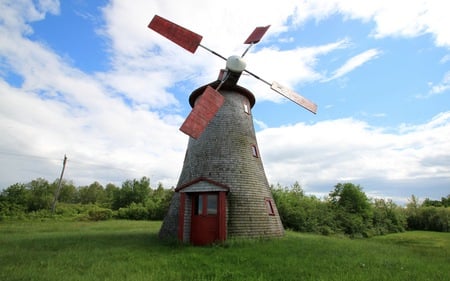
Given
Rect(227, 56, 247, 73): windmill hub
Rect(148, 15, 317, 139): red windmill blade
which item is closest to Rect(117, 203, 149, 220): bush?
Rect(148, 15, 317, 139): red windmill blade

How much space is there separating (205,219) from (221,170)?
2.23 metres

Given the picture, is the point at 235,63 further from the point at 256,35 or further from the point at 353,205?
the point at 353,205

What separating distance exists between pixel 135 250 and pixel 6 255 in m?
4.02

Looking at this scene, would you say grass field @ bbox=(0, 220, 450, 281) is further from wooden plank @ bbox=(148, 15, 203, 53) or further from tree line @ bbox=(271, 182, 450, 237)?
tree line @ bbox=(271, 182, 450, 237)

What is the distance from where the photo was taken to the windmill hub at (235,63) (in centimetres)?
1195

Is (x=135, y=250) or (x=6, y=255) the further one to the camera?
(x=135, y=250)

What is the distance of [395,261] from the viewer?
7895 millimetres

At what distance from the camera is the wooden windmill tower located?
10711 millimetres

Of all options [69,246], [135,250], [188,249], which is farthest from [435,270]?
[69,246]

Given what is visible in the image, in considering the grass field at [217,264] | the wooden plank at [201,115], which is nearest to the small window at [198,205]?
the grass field at [217,264]

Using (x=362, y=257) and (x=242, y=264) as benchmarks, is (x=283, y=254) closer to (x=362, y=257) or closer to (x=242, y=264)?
(x=242, y=264)

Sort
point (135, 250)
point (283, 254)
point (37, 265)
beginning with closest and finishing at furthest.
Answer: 1. point (37, 265)
2. point (283, 254)
3. point (135, 250)

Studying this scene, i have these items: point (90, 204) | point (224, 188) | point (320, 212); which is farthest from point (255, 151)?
point (90, 204)

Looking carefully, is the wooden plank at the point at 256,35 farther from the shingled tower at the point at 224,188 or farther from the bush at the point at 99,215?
the bush at the point at 99,215
